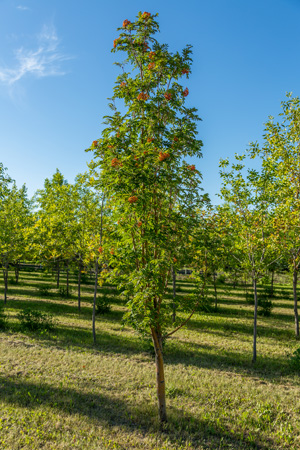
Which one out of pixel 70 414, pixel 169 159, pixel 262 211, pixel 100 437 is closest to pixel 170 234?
pixel 169 159

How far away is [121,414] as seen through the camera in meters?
5.69

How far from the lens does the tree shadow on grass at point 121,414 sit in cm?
500

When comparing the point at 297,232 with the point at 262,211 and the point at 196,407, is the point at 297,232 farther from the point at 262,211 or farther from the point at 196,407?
the point at 196,407

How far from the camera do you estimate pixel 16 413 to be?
5445mm

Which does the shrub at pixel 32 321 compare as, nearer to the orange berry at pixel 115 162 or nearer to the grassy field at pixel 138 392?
the grassy field at pixel 138 392

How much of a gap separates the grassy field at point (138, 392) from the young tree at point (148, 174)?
841mm

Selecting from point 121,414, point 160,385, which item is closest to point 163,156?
point 160,385

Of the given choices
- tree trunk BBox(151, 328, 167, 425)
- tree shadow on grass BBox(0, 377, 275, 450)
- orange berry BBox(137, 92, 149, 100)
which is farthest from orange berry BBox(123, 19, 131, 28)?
tree shadow on grass BBox(0, 377, 275, 450)

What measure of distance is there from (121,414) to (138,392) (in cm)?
108

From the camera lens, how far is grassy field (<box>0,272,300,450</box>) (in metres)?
4.96

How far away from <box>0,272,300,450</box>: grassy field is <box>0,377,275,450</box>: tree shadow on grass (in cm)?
2

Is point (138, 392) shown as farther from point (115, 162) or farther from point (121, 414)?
point (115, 162)

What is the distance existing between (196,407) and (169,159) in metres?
5.21

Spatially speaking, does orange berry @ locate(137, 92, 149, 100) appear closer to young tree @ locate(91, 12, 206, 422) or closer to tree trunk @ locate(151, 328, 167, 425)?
young tree @ locate(91, 12, 206, 422)
